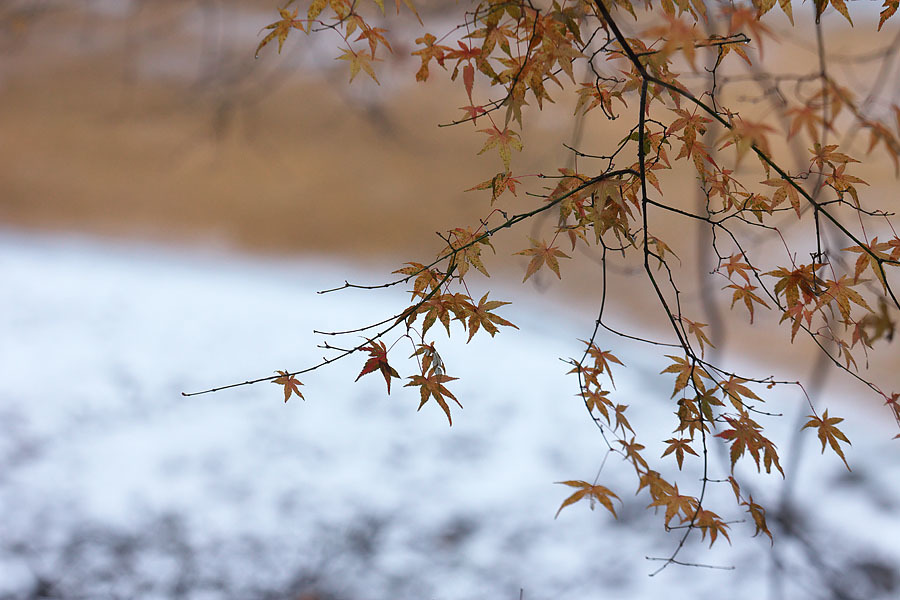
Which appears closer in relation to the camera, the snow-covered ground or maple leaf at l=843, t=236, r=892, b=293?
maple leaf at l=843, t=236, r=892, b=293

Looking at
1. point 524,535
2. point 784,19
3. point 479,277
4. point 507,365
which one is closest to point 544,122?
point 479,277

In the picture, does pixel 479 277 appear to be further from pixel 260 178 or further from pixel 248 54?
pixel 248 54

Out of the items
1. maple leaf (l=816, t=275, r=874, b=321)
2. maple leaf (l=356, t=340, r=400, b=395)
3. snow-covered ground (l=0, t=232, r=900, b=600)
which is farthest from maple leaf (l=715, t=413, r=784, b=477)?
snow-covered ground (l=0, t=232, r=900, b=600)

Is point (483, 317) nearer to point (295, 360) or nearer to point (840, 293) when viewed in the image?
point (840, 293)

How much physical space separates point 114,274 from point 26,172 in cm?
91

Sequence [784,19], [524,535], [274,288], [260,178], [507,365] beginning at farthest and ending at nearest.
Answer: [260,178], [274,288], [784,19], [507,365], [524,535]

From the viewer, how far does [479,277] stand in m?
2.98

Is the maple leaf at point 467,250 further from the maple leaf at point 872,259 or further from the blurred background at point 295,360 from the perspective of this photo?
the blurred background at point 295,360

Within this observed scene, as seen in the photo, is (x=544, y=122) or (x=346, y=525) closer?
(x=346, y=525)

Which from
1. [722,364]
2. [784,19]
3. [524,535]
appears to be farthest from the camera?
[784,19]

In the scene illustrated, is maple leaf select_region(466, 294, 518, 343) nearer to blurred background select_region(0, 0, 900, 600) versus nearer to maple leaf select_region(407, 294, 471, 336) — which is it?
maple leaf select_region(407, 294, 471, 336)

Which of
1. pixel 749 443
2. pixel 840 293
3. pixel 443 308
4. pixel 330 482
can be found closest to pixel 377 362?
pixel 443 308

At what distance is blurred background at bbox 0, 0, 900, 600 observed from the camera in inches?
58.9

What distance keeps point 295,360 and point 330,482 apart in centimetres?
62
